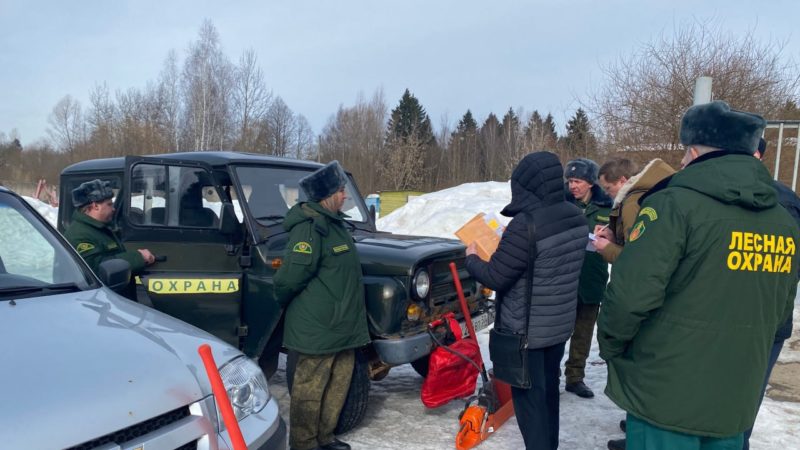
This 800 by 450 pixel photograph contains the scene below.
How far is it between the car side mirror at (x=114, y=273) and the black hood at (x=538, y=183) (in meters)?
2.26

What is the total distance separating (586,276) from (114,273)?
3.53 metres

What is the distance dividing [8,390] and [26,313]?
0.71 metres

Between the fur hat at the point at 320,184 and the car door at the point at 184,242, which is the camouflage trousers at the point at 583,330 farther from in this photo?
the car door at the point at 184,242

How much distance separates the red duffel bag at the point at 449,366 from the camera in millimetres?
3912

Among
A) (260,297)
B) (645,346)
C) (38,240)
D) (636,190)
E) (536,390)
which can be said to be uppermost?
(636,190)

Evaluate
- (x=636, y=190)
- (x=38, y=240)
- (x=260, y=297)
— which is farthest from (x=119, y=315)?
(x=636, y=190)

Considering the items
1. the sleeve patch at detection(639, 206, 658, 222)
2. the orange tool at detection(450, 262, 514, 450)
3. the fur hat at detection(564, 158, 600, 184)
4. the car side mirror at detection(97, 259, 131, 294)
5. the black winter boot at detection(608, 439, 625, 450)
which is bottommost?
the black winter boot at detection(608, 439, 625, 450)

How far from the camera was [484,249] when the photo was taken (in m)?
3.66

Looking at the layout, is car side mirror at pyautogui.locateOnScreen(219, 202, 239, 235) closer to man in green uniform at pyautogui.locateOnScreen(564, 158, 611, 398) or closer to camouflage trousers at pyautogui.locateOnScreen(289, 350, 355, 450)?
camouflage trousers at pyautogui.locateOnScreen(289, 350, 355, 450)

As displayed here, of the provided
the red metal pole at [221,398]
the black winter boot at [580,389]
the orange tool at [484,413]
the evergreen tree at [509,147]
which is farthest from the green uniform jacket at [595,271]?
the evergreen tree at [509,147]

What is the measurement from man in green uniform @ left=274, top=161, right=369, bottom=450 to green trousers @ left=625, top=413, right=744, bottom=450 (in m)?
1.82

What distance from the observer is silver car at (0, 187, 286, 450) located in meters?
1.76

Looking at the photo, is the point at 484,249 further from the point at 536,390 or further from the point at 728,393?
the point at 728,393

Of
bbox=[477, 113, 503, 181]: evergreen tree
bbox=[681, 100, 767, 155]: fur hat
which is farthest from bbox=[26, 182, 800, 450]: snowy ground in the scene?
bbox=[477, 113, 503, 181]: evergreen tree
